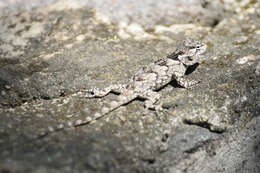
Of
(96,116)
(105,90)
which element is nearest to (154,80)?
(105,90)

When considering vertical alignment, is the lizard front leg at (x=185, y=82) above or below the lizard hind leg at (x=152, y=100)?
above

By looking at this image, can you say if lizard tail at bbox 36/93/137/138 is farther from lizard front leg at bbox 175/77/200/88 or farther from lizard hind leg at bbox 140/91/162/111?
lizard front leg at bbox 175/77/200/88

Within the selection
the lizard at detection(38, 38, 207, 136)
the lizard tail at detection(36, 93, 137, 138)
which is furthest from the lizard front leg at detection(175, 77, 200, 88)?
the lizard tail at detection(36, 93, 137, 138)

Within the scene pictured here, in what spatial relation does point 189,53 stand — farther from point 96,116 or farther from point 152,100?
point 96,116

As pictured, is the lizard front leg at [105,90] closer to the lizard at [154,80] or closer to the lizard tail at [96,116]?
the lizard at [154,80]

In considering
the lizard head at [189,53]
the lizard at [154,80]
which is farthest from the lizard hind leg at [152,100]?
the lizard head at [189,53]

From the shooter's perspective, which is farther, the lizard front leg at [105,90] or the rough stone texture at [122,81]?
the lizard front leg at [105,90]
